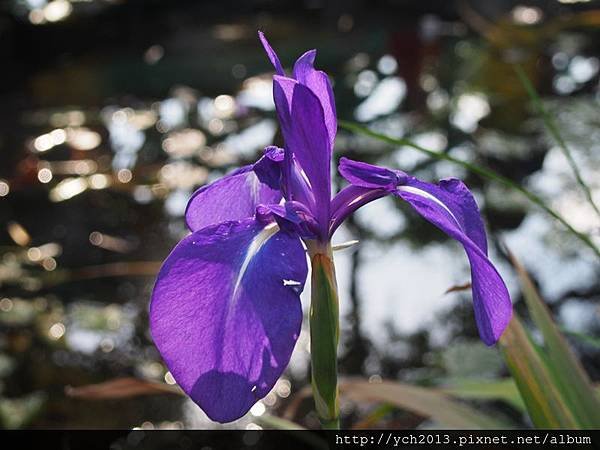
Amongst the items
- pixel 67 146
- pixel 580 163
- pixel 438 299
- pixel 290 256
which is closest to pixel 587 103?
pixel 580 163

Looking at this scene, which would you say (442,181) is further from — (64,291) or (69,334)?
(64,291)

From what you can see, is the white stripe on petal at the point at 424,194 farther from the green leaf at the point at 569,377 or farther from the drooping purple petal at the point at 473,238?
the green leaf at the point at 569,377

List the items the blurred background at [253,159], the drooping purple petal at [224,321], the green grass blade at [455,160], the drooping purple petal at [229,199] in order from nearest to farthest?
1. the drooping purple petal at [224,321]
2. the drooping purple petal at [229,199]
3. the green grass blade at [455,160]
4. the blurred background at [253,159]

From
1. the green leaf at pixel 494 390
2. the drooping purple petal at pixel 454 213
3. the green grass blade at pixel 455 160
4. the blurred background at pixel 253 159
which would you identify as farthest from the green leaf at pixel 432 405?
the drooping purple petal at pixel 454 213

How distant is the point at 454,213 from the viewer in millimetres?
492

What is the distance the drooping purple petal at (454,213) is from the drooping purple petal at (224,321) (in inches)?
3.3

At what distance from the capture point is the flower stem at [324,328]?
46 cm

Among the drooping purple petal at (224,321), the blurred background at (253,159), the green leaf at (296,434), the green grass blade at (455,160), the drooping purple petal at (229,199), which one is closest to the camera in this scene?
the drooping purple petal at (224,321)

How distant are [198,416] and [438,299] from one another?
0.52 m

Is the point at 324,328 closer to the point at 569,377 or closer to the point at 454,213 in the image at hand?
the point at 454,213

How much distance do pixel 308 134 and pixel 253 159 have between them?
56.5 inches

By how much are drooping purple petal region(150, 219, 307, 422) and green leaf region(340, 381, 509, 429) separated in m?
0.43

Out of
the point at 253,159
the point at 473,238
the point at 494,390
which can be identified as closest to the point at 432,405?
the point at 494,390

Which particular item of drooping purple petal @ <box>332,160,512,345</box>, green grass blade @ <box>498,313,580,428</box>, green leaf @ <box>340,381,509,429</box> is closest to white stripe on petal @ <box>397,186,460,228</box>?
drooping purple petal @ <box>332,160,512,345</box>
